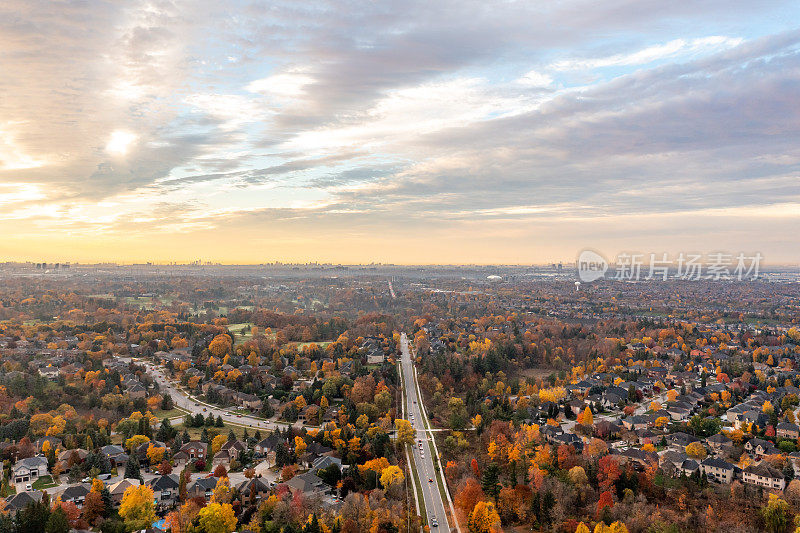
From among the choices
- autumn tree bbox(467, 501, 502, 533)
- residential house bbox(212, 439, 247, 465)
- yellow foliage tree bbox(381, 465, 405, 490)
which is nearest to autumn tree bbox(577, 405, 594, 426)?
autumn tree bbox(467, 501, 502, 533)

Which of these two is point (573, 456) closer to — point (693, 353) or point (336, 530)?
point (336, 530)

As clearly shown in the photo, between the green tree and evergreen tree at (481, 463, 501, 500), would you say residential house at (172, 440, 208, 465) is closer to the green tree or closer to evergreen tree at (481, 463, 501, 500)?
evergreen tree at (481, 463, 501, 500)

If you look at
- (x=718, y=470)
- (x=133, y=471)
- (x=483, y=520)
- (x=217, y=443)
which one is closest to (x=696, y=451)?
(x=718, y=470)

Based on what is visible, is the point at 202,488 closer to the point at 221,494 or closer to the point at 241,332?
the point at 221,494

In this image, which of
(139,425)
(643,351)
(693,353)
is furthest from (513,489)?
(693,353)

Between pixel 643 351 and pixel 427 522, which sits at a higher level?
pixel 643 351

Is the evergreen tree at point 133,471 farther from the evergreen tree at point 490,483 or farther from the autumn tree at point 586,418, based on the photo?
the autumn tree at point 586,418
